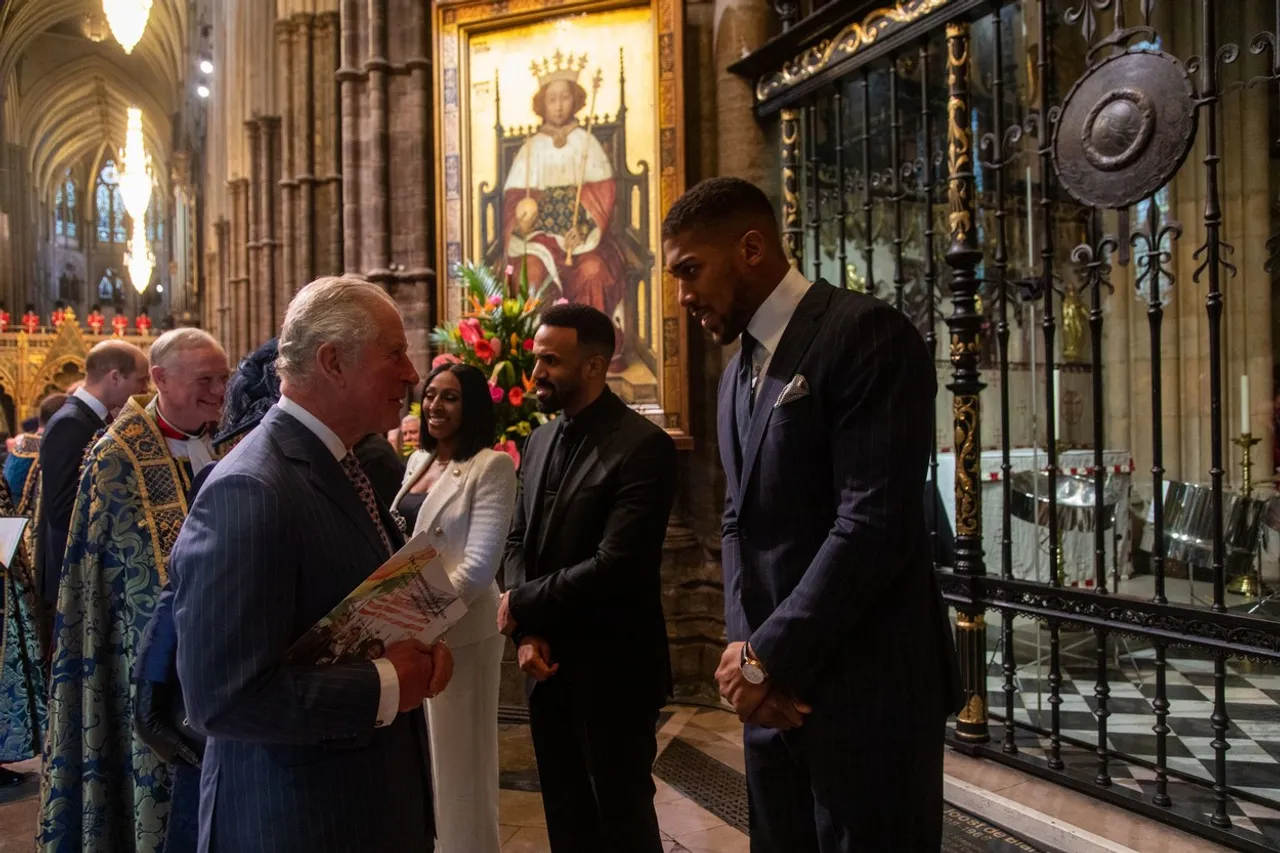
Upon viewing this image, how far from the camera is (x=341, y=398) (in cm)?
158

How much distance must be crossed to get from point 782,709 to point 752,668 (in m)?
0.10

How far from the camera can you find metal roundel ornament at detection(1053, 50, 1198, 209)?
117 inches

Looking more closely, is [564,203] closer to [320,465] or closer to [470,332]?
[470,332]

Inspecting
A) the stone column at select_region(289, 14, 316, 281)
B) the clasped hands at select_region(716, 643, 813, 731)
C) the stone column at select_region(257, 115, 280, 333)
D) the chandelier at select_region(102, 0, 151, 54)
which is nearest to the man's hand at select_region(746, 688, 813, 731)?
the clasped hands at select_region(716, 643, 813, 731)

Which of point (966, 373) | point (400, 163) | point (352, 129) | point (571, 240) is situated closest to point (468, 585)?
point (966, 373)

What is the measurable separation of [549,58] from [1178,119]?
163 inches

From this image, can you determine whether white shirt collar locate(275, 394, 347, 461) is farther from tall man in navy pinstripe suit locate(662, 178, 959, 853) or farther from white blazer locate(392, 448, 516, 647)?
white blazer locate(392, 448, 516, 647)

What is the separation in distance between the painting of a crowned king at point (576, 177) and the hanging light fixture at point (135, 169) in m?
13.9

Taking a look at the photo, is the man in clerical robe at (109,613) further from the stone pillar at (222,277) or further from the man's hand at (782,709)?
the stone pillar at (222,277)

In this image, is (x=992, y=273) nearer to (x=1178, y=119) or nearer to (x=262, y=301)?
(x=1178, y=119)

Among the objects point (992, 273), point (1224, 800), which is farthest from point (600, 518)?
point (992, 273)

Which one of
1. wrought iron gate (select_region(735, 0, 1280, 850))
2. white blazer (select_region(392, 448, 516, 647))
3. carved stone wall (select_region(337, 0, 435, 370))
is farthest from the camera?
carved stone wall (select_region(337, 0, 435, 370))

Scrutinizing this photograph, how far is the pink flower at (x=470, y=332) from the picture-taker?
484 centimetres

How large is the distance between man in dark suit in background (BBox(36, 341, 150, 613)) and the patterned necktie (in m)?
2.70
